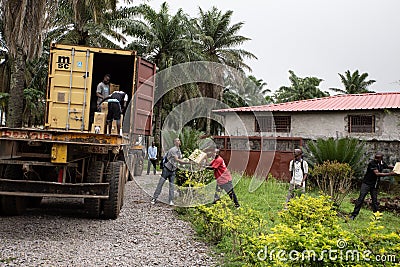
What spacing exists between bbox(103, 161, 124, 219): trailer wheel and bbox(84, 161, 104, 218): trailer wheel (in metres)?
0.16

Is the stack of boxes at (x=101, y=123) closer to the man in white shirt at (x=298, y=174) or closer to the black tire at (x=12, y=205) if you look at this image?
the black tire at (x=12, y=205)

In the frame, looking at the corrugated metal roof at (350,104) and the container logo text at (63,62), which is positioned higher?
the corrugated metal roof at (350,104)

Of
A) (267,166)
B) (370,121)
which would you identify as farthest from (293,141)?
(370,121)

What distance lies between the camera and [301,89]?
50.1 m

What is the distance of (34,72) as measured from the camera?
1116 inches

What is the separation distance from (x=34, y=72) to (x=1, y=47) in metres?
2.76

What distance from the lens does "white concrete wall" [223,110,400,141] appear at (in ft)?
59.1

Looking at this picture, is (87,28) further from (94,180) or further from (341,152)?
(94,180)

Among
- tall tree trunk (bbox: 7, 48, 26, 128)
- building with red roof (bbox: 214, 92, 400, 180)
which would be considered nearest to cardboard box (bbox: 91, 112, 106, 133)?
tall tree trunk (bbox: 7, 48, 26, 128)

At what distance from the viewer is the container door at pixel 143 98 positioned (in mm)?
10695

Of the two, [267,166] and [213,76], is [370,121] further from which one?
[213,76]

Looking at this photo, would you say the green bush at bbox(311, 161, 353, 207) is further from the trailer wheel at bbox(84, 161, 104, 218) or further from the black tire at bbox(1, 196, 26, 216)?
the black tire at bbox(1, 196, 26, 216)

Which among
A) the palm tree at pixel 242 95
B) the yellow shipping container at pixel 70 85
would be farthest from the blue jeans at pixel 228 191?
the palm tree at pixel 242 95

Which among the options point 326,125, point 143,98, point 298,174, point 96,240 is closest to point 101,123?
point 96,240
